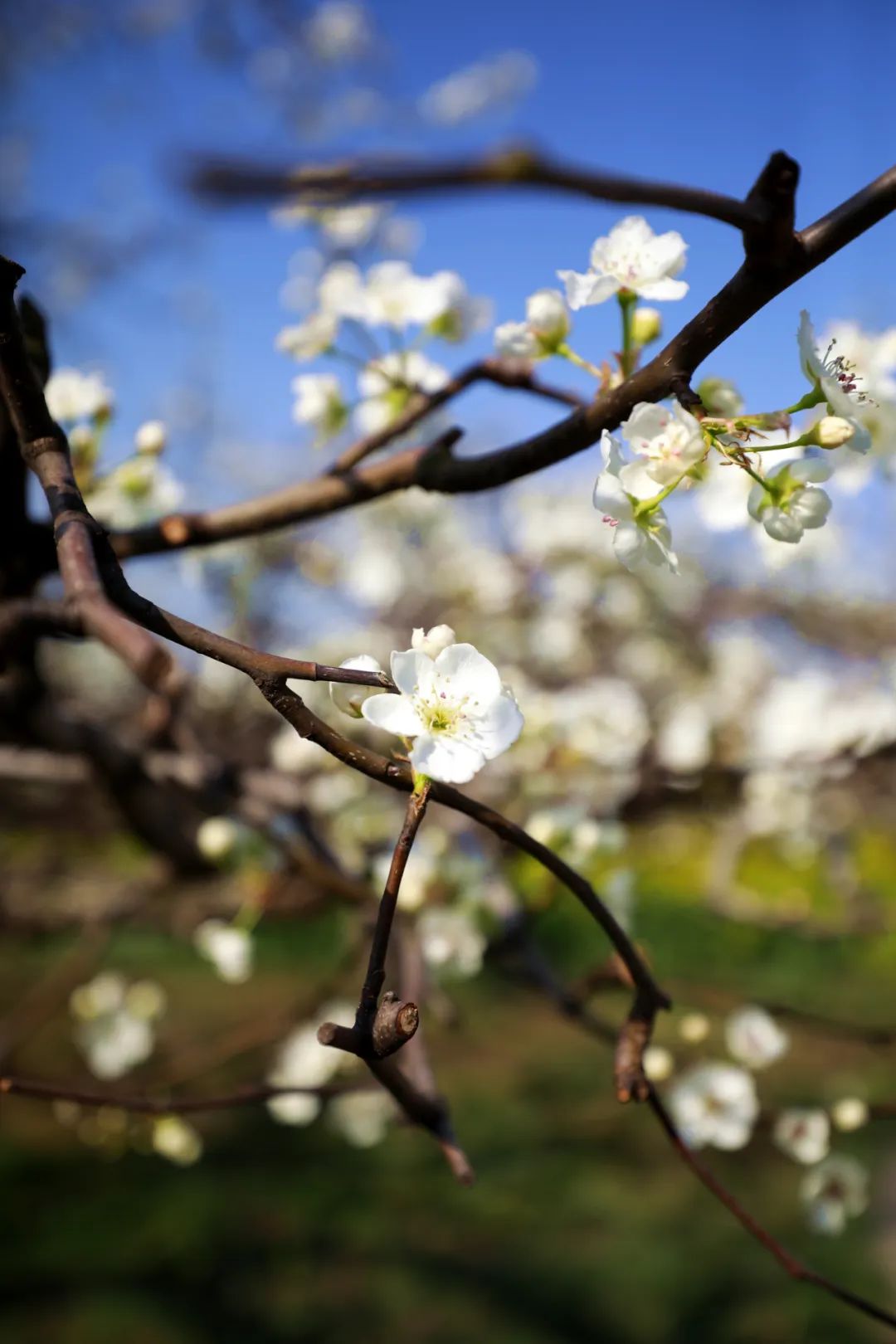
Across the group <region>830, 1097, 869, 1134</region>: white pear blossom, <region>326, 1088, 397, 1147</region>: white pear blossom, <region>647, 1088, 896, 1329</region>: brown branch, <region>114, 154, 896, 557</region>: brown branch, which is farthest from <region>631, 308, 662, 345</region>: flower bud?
<region>326, 1088, 397, 1147</region>: white pear blossom

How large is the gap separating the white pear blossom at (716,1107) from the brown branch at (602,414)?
90 centimetres

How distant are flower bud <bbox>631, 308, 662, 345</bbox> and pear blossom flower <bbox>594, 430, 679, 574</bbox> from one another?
238 mm

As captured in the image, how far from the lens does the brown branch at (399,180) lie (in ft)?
0.91

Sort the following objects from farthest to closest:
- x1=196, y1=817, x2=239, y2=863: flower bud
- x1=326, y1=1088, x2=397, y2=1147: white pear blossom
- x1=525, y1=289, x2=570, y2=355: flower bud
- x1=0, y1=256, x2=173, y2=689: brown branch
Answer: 1. x1=326, y1=1088, x2=397, y2=1147: white pear blossom
2. x1=196, y1=817, x2=239, y2=863: flower bud
3. x1=525, y1=289, x2=570, y2=355: flower bud
4. x1=0, y1=256, x2=173, y2=689: brown branch

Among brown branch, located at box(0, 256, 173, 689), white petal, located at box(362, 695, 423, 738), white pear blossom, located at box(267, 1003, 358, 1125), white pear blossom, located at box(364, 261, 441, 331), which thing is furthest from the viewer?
white pear blossom, located at box(267, 1003, 358, 1125)

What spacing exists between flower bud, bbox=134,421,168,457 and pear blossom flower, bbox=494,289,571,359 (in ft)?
1.66

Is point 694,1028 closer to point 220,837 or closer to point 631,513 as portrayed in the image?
point 220,837

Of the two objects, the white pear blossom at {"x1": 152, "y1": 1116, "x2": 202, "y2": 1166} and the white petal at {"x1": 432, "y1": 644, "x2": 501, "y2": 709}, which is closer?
the white petal at {"x1": 432, "y1": 644, "x2": 501, "y2": 709}

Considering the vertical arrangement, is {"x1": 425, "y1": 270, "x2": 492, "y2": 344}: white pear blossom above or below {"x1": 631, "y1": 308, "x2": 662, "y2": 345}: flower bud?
above

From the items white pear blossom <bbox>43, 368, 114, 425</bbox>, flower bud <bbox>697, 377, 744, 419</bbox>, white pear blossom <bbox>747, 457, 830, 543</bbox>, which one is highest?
white pear blossom <bbox>43, 368, 114, 425</bbox>

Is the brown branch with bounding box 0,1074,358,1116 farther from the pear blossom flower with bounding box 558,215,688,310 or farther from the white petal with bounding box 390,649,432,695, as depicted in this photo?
the pear blossom flower with bounding box 558,215,688,310

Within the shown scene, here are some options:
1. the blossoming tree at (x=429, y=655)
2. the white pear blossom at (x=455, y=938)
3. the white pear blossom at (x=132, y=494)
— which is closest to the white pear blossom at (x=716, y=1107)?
the blossoming tree at (x=429, y=655)

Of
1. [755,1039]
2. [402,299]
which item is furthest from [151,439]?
[755,1039]

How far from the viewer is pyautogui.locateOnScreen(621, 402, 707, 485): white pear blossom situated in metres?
0.57
